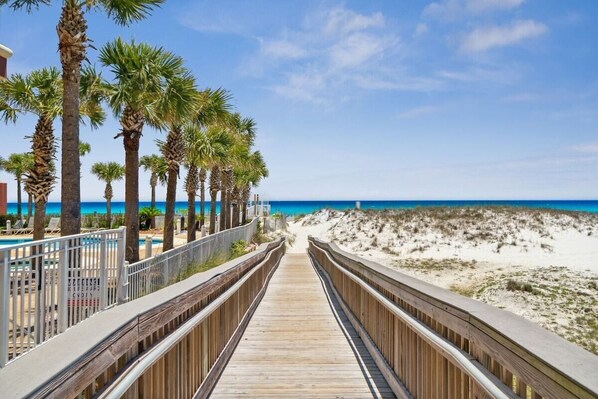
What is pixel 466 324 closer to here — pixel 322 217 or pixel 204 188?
pixel 204 188

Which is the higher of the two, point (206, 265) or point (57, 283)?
point (57, 283)

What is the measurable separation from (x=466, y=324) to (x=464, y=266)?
72.0ft

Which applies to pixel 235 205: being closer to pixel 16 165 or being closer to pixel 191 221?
pixel 191 221

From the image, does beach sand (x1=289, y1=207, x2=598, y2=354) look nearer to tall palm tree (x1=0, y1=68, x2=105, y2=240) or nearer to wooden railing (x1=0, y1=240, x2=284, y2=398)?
wooden railing (x1=0, y1=240, x2=284, y2=398)

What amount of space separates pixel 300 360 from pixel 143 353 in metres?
3.06

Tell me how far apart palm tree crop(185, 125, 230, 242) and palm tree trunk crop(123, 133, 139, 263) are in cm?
746

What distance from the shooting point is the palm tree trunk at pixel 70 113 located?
425 inches

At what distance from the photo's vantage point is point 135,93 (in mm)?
13398

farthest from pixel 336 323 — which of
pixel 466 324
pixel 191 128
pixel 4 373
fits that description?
pixel 191 128

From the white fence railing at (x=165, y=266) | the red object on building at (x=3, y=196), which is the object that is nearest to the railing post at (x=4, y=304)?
the white fence railing at (x=165, y=266)

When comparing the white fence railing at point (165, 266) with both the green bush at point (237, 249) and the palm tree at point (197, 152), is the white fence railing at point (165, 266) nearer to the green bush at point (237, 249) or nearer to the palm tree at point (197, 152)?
the green bush at point (237, 249)

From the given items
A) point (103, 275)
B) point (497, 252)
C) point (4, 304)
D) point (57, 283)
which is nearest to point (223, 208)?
point (497, 252)

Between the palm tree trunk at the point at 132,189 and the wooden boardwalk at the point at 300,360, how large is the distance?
20.7 ft

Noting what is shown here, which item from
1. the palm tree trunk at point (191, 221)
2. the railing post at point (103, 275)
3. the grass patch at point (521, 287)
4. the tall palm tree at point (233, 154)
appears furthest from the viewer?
the tall palm tree at point (233, 154)
